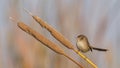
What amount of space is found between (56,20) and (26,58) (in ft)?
0.54

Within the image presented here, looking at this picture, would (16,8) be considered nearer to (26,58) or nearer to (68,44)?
(26,58)

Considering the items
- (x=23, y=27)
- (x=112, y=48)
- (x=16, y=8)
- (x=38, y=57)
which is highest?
(x=23, y=27)

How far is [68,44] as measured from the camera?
53 cm

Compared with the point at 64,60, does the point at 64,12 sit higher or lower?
higher

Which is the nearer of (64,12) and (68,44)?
(68,44)

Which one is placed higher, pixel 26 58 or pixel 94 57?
pixel 26 58

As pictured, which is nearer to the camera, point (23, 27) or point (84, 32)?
point (23, 27)

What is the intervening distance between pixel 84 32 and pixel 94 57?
0.09 m

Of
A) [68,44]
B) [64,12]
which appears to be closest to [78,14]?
[64,12]

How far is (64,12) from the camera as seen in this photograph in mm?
939

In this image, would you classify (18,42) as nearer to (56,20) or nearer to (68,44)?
(56,20)

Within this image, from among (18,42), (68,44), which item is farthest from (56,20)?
(68,44)

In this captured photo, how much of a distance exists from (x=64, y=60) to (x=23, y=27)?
422mm

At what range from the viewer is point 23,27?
529 millimetres
